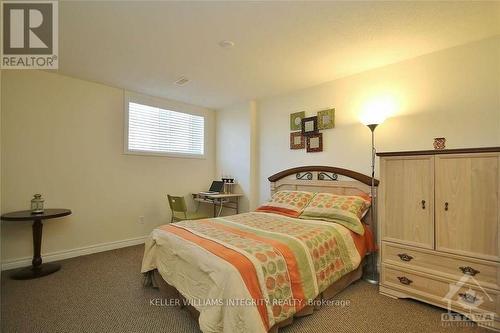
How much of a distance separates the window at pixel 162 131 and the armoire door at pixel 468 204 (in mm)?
3827

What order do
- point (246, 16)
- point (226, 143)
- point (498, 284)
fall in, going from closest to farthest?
point (498, 284)
point (246, 16)
point (226, 143)

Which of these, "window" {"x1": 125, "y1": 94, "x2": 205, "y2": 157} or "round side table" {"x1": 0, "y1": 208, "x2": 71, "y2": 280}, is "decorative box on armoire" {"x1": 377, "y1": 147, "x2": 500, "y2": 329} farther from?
"round side table" {"x1": 0, "y1": 208, "x2": 71, "y2": 280}

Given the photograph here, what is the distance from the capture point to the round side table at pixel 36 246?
9.04 ft

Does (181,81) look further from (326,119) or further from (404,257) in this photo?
(404,257)

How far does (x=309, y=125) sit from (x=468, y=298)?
253 cm

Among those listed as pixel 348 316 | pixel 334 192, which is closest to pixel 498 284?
pixel 348 316

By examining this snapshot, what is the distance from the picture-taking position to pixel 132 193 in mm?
4023

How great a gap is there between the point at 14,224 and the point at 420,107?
495cm

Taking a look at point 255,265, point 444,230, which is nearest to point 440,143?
point 444,230

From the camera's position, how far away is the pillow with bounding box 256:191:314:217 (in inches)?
125

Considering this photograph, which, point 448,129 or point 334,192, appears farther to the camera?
point 334,192

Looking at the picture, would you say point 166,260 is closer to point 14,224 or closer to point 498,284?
point 14,224

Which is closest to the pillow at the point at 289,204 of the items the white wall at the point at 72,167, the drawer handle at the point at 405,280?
the drawer handle at the point at 405,280

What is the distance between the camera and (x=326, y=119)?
3553mm
